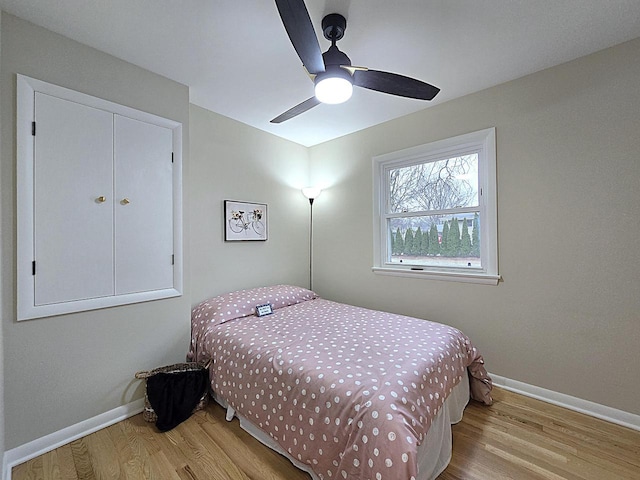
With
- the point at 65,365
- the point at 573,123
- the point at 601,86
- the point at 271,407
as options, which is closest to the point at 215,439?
the point at 271,407

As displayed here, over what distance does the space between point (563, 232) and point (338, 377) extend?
199 cm

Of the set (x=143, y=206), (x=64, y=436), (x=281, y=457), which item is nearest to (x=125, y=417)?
(x=64, y=436)

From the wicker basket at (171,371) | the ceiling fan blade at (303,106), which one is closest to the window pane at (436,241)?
the ceiling fan blade at (303,106)

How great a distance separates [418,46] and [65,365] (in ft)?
10.1

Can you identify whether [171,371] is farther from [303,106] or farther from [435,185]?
[435,185]

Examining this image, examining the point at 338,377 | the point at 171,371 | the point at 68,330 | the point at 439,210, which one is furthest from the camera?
the point at 439,210

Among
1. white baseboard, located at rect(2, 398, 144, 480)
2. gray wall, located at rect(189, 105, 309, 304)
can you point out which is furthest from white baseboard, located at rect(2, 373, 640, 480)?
gray wall, located at rect(189, 105, 309, 304)

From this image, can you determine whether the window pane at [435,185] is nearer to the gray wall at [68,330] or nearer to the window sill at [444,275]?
the window sill at [444,275]

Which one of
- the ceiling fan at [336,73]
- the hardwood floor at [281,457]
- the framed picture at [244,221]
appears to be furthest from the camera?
the framed picture at [244,221]

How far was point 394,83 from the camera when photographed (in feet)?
5.40

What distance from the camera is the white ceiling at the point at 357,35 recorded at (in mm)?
1527

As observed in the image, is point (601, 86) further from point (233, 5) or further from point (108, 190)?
point (108, 190)

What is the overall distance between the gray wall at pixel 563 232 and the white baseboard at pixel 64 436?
2.61 metres

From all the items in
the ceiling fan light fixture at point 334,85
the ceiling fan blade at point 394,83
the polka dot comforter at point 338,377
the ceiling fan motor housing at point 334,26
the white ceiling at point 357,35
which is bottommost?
the polka dot comforter at point 338,377
